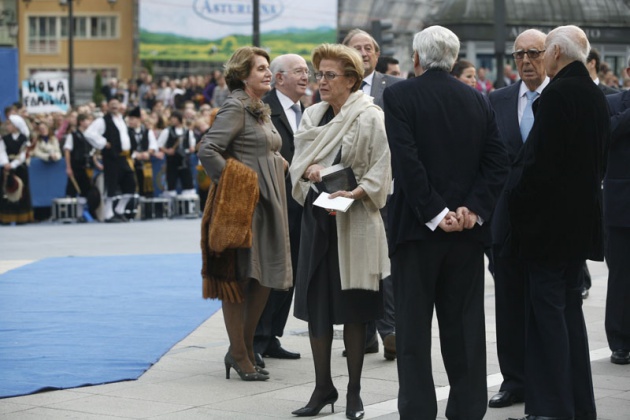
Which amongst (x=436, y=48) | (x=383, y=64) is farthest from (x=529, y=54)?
(x=383, y=64)

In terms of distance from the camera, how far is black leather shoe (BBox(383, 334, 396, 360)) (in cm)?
879

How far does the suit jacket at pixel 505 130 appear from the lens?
7492 millimetres

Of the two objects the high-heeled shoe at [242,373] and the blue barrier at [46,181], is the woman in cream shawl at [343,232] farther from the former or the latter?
the blue barrier at [46,181]

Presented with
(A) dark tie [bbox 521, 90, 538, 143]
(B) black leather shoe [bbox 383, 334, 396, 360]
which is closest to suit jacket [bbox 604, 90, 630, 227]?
(A) dark tie [bbox 521, 90, 538, 143]

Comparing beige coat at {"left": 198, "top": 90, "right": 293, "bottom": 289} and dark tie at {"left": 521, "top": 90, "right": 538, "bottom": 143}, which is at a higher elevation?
dark tie at {"left": 521, "top": 90, "right": 538, "bottom": 143}

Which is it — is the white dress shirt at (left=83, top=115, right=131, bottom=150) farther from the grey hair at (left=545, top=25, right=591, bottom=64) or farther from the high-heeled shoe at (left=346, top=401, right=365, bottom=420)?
the grey hair at (left=545, top=25, right=591, bottom=64)

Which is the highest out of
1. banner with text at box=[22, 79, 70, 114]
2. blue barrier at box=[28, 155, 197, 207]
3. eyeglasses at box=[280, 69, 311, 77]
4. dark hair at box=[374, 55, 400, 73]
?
dark hair at box=[374, 55, 400, 73]

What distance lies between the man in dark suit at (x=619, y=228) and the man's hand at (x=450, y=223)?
269 centimetres

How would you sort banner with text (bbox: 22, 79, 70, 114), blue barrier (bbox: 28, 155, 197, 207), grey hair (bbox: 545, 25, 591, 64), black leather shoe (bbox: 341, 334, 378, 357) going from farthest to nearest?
banner with text (bbox: 22, 79, 70, 114) → blue barrier (bbox: 28, 155, 197, 207) → black leather shoe (bbox: 341, 334, 378, 357) → grey hair (bbox: 545, 25, 591, 64)

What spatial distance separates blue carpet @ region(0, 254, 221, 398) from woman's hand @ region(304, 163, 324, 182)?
73.8 inches

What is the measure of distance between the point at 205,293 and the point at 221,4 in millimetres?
58049

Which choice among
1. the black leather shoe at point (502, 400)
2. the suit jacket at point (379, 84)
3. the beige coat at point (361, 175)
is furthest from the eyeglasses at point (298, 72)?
the black leather shoe at point (502, 400)

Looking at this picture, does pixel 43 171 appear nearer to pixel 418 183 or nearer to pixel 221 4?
pixel 418 183

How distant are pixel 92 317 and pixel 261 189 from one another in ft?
10.3
